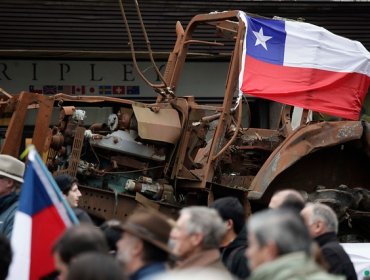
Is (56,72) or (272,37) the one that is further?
(56,72)

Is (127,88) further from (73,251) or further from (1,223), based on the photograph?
(73,251)

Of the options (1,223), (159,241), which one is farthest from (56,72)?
(159,241)

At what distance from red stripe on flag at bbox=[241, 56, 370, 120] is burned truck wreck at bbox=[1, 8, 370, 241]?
0.25 metres

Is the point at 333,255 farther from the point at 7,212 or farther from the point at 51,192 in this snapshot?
the point at 7,212

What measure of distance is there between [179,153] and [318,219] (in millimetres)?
3687

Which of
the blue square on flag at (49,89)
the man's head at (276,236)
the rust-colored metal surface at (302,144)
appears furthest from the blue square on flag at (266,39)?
the blue square on flag at (49,89)

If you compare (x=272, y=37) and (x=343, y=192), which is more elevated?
(x=272, y=37)

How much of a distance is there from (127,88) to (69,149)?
26.1 ft

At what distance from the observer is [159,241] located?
15.9 feet

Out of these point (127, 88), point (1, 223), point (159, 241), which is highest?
point (159, 241)

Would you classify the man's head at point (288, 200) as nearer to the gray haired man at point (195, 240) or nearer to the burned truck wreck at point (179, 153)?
the gray haired man at point (195, 240)

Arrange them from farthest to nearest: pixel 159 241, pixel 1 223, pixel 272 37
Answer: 1. pixel 272 37
2. pixel 1 223
3. pixel 159 241

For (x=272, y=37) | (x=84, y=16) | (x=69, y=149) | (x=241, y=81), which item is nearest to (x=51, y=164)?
(x=69, y=149)

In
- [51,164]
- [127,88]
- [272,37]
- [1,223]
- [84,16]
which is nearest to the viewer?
[1,223]
